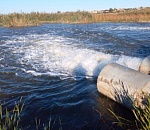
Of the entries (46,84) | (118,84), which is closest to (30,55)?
(46,84)

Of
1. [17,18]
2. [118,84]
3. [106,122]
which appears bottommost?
[106,122]

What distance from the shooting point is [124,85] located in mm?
5762

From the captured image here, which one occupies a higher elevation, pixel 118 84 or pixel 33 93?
pixel 118 84

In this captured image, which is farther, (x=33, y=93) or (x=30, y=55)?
(x=30, y=55)

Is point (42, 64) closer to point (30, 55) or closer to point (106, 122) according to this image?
point (30, 55)

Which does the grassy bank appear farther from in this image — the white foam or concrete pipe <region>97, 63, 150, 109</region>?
concrete pipe <region>97, 63, 150, 109</region>

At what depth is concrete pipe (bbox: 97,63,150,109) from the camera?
5.31 metres

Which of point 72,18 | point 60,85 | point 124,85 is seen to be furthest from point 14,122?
point 72,18

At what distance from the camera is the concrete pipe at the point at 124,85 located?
17.4ft

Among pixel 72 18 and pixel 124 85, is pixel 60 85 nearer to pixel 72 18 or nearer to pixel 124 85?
pixel 124 85

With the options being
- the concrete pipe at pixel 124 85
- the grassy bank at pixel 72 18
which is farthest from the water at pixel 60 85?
the grassy bank at pixel 72 18

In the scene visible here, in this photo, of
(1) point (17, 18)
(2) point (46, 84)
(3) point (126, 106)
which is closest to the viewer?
(3) point (126, 106)

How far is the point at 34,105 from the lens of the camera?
20.9 feet

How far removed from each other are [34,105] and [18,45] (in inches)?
423
